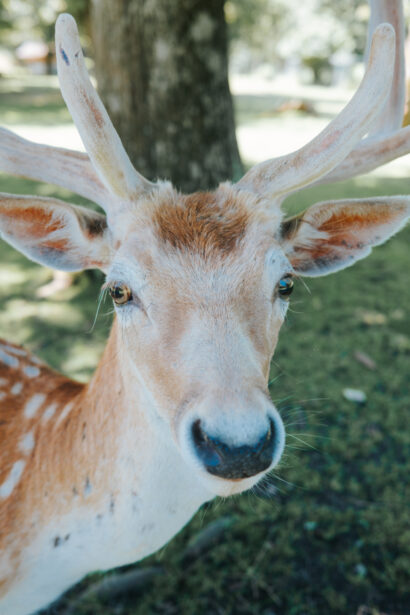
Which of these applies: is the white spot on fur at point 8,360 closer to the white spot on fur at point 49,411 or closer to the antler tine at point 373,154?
the white spot on fur at point 49,411

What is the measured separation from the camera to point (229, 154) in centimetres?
446

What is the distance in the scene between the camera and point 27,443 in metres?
2.07

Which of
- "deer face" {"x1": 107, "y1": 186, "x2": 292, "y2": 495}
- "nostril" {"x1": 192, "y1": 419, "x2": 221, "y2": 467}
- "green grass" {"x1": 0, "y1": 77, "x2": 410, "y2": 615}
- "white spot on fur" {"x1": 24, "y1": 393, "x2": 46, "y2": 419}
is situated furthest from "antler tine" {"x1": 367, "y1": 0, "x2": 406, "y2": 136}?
"white spot on fur" {"x1": 24, "y1": 393, "x2": 46, "y2": 419}

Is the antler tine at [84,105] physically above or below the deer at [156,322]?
above

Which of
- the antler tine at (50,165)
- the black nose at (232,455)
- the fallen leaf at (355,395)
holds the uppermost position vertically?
the antler tine at (50,165)

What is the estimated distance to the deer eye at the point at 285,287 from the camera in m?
1.66

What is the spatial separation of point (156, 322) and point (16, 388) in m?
1.11

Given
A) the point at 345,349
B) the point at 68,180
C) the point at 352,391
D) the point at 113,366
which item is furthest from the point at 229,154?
the point at 113,366

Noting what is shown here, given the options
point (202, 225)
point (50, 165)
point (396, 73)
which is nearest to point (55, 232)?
point (50, 165)

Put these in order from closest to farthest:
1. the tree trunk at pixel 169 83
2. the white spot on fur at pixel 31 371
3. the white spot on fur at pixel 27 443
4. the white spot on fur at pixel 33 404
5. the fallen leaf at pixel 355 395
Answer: the white spot on fur at pixel 27 443
the white spot on fur at pixel 33 404
the white spot on fur at pixel 31 371
the fallen leaf at pixel 355 395
the tree trunk at pixel 169 83

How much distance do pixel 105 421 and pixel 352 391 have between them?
7.93ft

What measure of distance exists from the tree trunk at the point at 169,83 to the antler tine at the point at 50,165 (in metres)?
2.43

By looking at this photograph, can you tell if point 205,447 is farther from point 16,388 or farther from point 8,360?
point 8,360

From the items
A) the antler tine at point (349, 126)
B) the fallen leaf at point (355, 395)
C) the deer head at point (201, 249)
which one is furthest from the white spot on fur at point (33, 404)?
the fallen leaf at point (355, 395)
